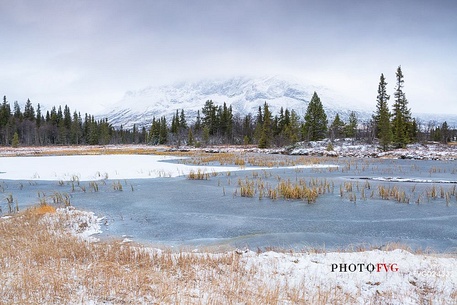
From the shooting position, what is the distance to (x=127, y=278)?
619 centimetres

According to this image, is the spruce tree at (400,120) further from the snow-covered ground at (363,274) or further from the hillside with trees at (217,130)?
the snow-covered ground at (363,274)

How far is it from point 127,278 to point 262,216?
7.51 metres

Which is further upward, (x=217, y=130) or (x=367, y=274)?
(x=217, y=130)

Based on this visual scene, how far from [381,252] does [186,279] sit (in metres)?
4.75

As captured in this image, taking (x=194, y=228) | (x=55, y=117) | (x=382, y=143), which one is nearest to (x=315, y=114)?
(x=382, y=143)

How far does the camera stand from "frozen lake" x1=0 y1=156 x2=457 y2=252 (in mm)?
10008

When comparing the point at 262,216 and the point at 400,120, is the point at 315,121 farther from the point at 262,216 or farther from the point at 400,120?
the point at 262,216

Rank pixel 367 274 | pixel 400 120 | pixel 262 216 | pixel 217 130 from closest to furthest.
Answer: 1. pixel 367 274
2. pixel 262 216
3. pixel 400 120
4. pixel 217 130

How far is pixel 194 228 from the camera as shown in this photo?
37.5 feet

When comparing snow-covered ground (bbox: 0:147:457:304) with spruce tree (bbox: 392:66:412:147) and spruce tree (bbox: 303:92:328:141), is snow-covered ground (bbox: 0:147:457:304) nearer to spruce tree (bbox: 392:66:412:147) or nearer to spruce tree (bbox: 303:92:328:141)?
spruce tree (bbox: 392:66:412:147)

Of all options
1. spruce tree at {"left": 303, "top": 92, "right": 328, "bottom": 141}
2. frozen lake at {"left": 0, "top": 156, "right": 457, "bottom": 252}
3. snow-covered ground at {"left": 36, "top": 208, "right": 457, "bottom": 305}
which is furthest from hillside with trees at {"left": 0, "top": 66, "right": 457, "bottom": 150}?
snow-covered ground at {"left": 36, "top": 208, "right": 457, "bottom": 305}

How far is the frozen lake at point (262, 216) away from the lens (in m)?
10.0

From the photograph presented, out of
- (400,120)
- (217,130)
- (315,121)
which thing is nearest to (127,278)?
(400,120)

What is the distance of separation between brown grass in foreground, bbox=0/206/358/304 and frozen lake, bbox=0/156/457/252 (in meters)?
2.19
